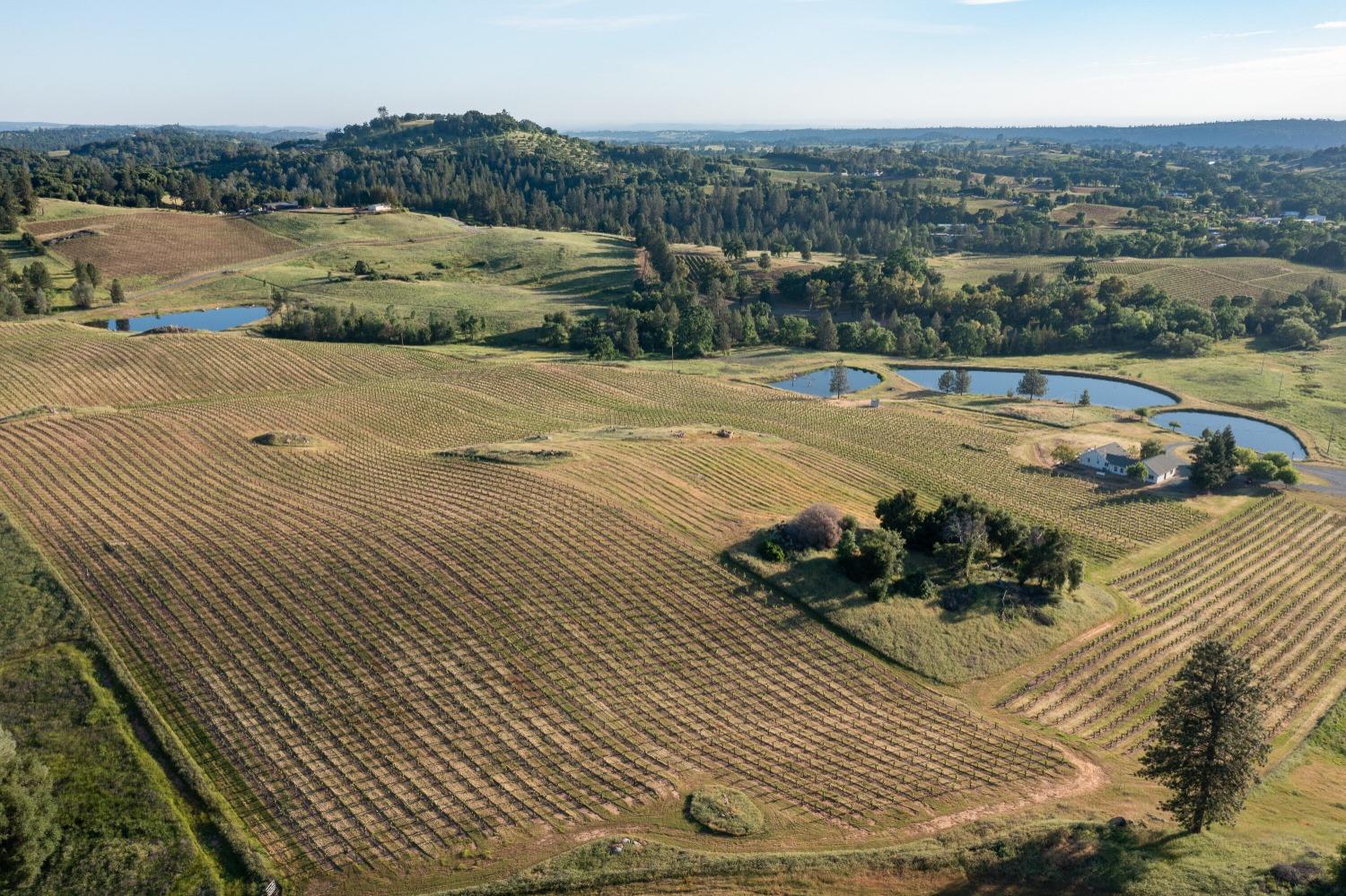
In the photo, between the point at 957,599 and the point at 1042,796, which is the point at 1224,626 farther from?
the point at 1042,796

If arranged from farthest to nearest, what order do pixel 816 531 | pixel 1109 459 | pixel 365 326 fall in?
pixel 365 326 → pixel 1109 459 → pixel 816 531

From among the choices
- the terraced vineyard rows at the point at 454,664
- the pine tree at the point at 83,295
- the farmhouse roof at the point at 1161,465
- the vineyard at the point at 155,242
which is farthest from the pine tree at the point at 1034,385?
the vineyard at the point at 155,242

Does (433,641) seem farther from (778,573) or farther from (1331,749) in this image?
(1331,749)

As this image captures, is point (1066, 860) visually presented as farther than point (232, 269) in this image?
No

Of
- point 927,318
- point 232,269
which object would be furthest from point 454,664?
point 232,269

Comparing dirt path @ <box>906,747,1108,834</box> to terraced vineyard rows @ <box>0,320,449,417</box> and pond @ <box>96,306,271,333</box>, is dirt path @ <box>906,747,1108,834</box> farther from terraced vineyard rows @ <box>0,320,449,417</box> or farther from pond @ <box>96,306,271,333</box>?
pond @ <box>96,306,271,333</box>

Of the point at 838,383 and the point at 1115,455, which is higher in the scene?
the point at 838,383
